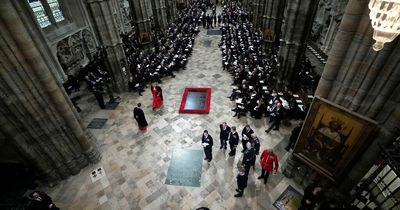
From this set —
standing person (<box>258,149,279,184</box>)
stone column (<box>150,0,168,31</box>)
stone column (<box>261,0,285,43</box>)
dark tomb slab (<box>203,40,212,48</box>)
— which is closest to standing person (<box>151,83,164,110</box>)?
standing person (<box>258,149,279,184</box>)

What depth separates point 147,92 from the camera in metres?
13.0

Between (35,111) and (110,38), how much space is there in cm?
639

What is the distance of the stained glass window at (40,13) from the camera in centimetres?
1216

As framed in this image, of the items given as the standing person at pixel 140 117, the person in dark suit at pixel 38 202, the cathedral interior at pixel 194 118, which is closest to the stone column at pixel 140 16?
the cathedral interior at pixel 194 118

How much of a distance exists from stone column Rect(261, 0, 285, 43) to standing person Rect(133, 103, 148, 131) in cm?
1284

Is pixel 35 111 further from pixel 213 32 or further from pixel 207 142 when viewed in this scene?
pixel 213 32

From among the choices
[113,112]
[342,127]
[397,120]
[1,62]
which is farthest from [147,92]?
[397,120]

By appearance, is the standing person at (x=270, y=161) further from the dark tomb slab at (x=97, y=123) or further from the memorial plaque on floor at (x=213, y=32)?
the memorial plaque on floor at (x=213, y=32)

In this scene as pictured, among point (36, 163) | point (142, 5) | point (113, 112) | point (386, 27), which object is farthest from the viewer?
point (142, 5)

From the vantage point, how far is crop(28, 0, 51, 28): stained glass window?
12.2m

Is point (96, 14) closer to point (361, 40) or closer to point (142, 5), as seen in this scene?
point (142, 5)

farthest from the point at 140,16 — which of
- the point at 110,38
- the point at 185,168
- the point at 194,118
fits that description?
the point at 185,168

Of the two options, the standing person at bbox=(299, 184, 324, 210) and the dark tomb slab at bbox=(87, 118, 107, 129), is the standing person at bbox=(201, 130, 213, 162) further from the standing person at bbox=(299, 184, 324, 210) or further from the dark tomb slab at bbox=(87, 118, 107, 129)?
the dark tomb slab at bbox=(87, 118, 107, 129)

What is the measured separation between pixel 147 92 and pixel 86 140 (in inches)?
221
